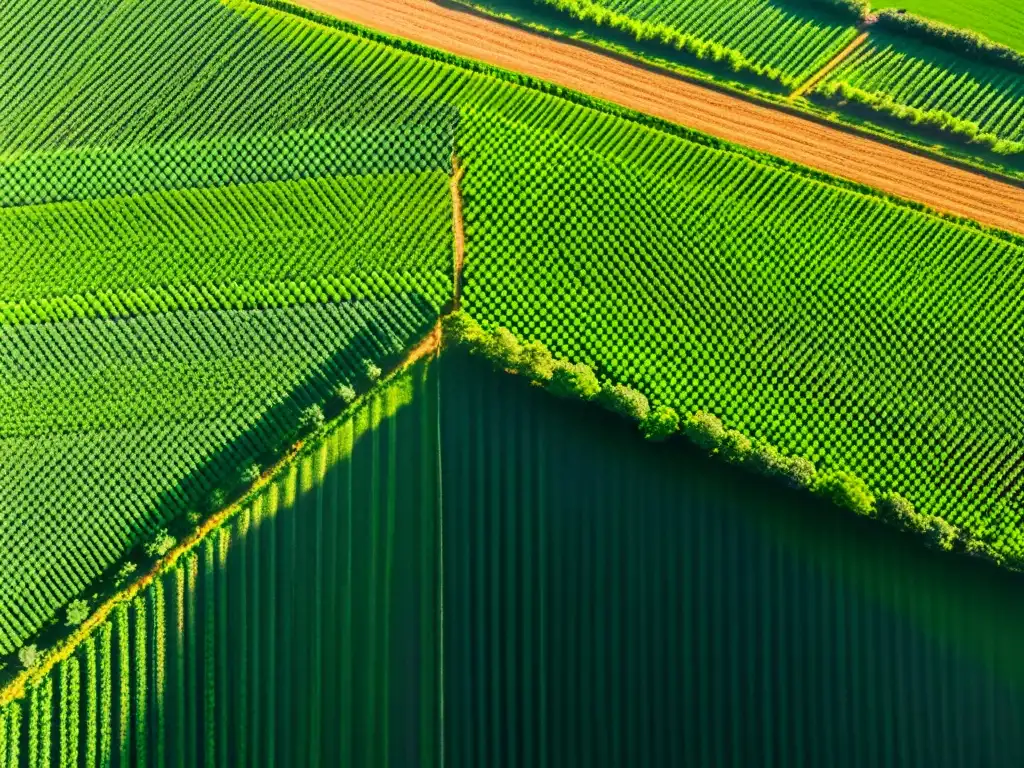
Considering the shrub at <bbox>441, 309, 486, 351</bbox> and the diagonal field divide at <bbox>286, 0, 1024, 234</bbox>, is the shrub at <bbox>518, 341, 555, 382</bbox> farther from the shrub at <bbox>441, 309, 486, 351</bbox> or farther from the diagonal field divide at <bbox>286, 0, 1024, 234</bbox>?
the diagonal field divide at <bbox>286, 0, 1024, 234</bbox>

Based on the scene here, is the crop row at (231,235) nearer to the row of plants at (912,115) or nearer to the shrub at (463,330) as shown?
the shrub at (463,330)

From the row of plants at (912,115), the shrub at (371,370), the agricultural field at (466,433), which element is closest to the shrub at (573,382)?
the agricultural field at (466,433)

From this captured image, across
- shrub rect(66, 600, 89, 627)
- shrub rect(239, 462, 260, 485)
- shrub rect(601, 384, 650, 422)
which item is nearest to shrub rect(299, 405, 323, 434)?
shrub rect(239, 462, 260, 485)

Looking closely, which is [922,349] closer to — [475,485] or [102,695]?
[475,485]

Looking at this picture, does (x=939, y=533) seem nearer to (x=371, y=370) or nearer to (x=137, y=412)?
(x=371, y=370)

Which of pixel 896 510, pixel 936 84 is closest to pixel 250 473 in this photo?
pixel 896 510
